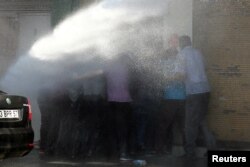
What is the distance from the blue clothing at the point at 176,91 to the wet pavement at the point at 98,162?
3.80 ft

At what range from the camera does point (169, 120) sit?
10148mm

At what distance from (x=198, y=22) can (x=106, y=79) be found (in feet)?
7.47

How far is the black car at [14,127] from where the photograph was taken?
752cm

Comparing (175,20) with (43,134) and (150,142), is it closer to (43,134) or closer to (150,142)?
(150,142)

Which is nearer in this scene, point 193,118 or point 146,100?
point 193,118

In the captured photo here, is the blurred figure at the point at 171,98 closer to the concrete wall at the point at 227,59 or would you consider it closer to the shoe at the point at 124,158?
the concrete wall at the point at 227,59

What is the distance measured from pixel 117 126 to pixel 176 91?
1.32 meters

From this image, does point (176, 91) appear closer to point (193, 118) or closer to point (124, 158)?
point (193, 118)

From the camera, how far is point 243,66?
10.4 metres

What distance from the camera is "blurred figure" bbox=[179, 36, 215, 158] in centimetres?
982

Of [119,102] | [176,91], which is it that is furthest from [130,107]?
[176,91]
